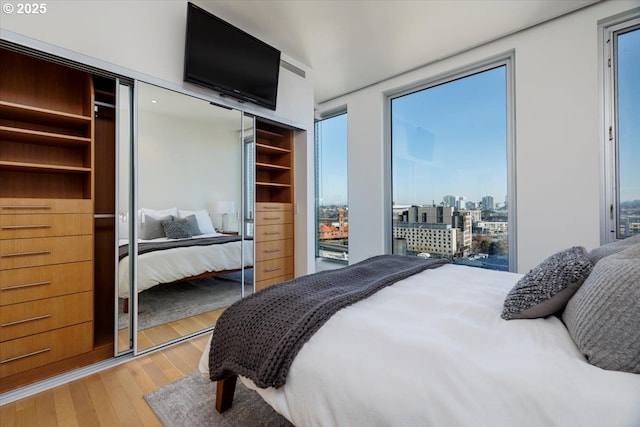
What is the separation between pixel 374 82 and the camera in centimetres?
370

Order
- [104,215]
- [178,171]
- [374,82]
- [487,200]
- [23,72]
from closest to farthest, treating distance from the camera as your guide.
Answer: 1. [23,72]
2. [104,215]
3. [178,171]
4. [487,200]
5. [374,82]

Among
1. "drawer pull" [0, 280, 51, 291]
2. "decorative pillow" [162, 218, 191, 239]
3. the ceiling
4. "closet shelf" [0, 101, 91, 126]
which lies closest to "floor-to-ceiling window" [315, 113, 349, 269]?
the ceiling

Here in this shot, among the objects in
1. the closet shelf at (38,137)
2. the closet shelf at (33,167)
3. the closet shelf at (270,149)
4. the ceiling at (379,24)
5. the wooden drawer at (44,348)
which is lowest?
the wooden drawer at (44,348)

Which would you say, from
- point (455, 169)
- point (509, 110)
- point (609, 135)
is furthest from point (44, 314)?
point (609, 135)

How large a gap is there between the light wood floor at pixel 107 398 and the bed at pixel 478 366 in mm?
841

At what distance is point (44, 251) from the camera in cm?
168

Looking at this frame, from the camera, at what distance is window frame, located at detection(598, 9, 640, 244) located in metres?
2.29

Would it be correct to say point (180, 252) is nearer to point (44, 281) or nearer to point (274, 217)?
point (44, 281)

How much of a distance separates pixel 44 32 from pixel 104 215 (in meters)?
1.10

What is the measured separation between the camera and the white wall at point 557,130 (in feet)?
7.65

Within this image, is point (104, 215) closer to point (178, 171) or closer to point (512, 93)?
point (178, 171)

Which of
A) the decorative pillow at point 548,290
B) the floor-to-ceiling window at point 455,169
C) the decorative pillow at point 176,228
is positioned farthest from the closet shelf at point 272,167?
the decorative pillow at point 548,290

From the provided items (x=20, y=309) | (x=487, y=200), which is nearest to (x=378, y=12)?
(x=487, y=200)

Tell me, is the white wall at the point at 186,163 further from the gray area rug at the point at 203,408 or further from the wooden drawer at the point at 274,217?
the gray area rug at the point at 203,408
